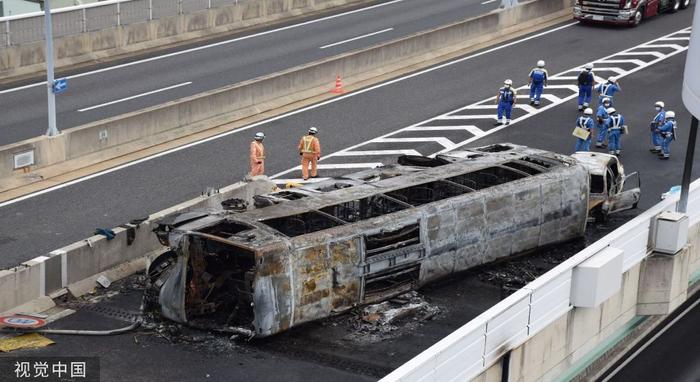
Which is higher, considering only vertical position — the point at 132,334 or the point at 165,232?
the point at 165,232

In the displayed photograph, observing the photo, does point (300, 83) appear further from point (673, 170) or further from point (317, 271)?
point (317, 271)

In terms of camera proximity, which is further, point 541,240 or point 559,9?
point 559,9

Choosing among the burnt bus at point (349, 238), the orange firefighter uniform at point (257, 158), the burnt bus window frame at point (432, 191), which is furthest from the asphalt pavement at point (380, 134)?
the burnt bus window frame at point (432, 191)

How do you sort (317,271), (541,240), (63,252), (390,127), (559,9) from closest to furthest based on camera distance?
(317,271)
(63,252)
(541,240)
(390,127)
(559,9)

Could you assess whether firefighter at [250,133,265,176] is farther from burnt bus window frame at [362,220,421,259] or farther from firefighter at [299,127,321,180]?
burnt bus window frame at [362,220,421,259]

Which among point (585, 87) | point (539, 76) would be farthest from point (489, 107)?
point (585, 87)

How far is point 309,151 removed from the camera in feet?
96.6

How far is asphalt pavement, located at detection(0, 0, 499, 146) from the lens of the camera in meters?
35.2

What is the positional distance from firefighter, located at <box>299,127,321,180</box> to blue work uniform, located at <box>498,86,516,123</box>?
754cm

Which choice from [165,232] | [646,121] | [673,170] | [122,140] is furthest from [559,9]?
[165,232]

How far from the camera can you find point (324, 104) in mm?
36719

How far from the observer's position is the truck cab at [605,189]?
27562 millimetres

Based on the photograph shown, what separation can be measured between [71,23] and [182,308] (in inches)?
845

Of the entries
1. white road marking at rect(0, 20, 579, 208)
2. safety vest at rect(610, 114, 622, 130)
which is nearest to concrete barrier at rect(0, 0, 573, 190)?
white road marking at rect(0, 20, 579, 208)
